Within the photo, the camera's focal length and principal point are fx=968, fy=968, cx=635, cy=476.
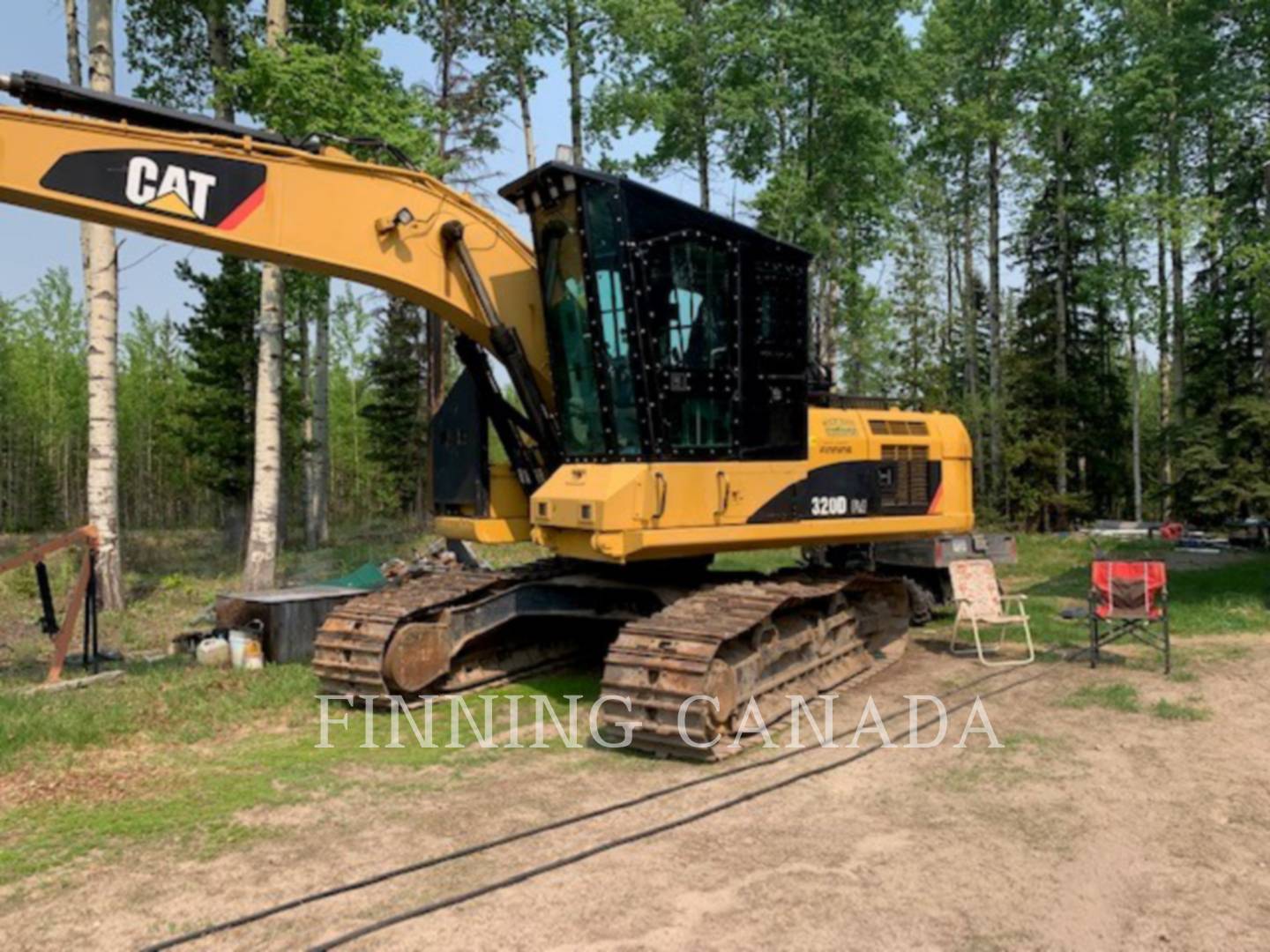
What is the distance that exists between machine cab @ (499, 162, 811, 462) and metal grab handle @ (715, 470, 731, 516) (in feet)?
0.53

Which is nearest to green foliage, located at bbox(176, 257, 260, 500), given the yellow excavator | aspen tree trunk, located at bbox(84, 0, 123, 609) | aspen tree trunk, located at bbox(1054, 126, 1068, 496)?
aspen tree trunk, located at bbox(84, 0, 123, 609)

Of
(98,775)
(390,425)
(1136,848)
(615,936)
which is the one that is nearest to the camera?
(615,936)

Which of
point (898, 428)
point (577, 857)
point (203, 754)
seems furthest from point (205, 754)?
point (898, 428)

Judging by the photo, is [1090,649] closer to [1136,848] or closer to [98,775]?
[1136,848]

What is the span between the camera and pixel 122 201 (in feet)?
19.1

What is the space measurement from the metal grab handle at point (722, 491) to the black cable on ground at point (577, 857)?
5.69 feet

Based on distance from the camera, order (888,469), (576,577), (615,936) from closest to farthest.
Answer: (615,936) → (576,577) → (888,469)

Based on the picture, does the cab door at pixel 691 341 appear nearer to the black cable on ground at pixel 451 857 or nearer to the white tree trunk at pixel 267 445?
the black cable on ground at pixel 451 857

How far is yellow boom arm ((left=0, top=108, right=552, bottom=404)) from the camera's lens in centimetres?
567

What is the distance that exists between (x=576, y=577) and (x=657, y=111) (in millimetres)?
17611

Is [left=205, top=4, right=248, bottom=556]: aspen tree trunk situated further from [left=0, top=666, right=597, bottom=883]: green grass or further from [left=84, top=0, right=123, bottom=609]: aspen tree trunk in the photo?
[left=0, top=666, right=597, bottom=883]: green grass

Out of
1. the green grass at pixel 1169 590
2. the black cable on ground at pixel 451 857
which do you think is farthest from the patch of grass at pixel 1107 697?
the black cable on ground at pixel 451 857

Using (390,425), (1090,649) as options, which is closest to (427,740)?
(1090,649)

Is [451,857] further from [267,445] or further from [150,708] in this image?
[267,445]
